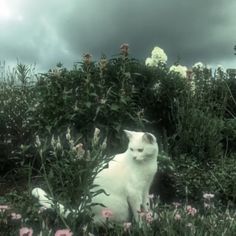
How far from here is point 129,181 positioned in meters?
4.94

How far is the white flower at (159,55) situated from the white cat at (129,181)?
6571 mm

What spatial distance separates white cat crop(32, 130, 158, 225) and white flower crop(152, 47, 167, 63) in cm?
657

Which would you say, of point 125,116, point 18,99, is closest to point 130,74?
point 125,116

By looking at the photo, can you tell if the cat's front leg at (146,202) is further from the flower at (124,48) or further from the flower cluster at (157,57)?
the flower cluster at (157,57)

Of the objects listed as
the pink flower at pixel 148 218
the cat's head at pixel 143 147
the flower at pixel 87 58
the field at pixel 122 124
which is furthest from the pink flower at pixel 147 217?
the flower at pixel 87 58

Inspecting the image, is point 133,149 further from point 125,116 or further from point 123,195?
point 125,116

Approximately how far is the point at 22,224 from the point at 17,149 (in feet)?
14.7

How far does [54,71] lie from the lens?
8.02 m

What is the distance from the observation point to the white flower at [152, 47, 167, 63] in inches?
450

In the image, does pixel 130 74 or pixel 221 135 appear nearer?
pixel 130 74

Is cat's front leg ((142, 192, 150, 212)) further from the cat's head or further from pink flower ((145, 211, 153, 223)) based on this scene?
pink flower ((145, 211, 153, 223))

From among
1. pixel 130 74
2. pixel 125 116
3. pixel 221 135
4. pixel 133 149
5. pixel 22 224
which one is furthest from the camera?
pixel 221 135

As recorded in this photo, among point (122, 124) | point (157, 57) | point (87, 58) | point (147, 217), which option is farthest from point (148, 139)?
point (157, 57)

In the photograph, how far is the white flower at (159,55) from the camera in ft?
37.5
